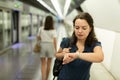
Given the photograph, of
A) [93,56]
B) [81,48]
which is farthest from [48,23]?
[93,56]

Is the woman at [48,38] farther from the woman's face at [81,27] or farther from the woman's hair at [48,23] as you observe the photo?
the woman's face at [81,27]

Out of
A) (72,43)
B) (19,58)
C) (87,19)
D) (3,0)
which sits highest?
(3,0)

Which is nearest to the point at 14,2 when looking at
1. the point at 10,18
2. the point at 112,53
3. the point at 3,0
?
the point at 10,18

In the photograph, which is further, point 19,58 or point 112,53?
point 19,58

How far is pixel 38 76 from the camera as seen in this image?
5.64 metres

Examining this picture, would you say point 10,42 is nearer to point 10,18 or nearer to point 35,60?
point 10,18

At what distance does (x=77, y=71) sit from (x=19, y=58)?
6.42 m

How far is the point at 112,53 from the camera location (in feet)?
16.0

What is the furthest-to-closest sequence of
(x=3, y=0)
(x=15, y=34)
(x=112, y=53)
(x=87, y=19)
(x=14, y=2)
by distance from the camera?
(x=15, y=34), (x=14, y=2), (x=3, y=0), (x=112, y=53), (x=87, y=19)

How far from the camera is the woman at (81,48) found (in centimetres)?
187

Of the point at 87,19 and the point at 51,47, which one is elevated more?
the point at 87,19

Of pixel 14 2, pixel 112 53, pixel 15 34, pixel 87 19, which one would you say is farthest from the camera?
pixel 15 34

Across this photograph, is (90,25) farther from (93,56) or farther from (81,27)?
(93,56)

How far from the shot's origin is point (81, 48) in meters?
1.96
